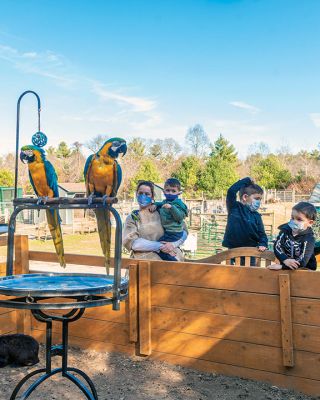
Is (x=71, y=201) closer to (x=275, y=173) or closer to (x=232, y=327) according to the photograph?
(x=232, y=327)

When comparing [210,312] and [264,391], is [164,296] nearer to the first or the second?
[210,312]

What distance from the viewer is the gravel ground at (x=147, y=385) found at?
10.4 ft

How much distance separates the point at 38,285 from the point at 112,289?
0.40 meters

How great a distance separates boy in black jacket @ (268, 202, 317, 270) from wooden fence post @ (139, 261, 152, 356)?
1.07 meters

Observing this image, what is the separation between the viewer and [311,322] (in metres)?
3.12

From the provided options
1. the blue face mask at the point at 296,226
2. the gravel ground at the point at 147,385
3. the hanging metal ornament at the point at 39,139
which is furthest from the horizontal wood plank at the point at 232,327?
the hanging metal ornament at the point at 39,139

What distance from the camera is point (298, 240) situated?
10.5ft

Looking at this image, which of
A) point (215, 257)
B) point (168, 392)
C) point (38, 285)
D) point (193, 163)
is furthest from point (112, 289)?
point (193, 163)

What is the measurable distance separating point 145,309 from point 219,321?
0.65 metres

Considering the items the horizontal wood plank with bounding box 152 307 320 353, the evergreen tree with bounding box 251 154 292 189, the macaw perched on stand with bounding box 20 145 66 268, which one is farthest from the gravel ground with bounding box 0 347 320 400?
the evergreen tree with bounding box 251 154 292 189

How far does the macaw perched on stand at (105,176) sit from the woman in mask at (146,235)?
0.81m

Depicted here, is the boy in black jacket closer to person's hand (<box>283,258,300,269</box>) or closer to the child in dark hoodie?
person's hand (<box>283,258,300,269</box>)

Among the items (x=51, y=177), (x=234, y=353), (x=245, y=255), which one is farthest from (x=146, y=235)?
(x=234, y=353)

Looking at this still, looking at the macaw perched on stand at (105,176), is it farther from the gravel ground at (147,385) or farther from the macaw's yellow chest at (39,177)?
the gravel ground at (147,385)
